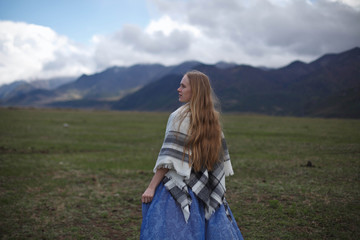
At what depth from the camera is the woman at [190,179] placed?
3.38 meters

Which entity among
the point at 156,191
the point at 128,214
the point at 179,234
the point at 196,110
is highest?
the point at 196,110

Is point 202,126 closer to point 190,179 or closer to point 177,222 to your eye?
point 190,179

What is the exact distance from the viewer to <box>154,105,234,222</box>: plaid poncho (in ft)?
11.2

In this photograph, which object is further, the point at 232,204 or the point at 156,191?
the point at 232,204

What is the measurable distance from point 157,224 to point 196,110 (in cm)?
153

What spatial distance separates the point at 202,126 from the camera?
3.48 metres

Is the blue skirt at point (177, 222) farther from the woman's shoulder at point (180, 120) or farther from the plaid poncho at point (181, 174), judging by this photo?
the woman's shoulder at point (180, 120)

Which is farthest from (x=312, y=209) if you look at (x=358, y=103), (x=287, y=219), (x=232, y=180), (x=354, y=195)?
(x=358, y=103)

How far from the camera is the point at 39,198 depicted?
8.62 m

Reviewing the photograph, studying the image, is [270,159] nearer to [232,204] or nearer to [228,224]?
[232,204]

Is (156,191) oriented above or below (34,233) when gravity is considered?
above

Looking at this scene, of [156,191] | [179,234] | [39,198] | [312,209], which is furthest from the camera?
[39,198]

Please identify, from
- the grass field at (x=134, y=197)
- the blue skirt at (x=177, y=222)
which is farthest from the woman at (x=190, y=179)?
the grass field at (x=134, y=197)

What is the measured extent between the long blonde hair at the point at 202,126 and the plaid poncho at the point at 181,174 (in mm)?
88
